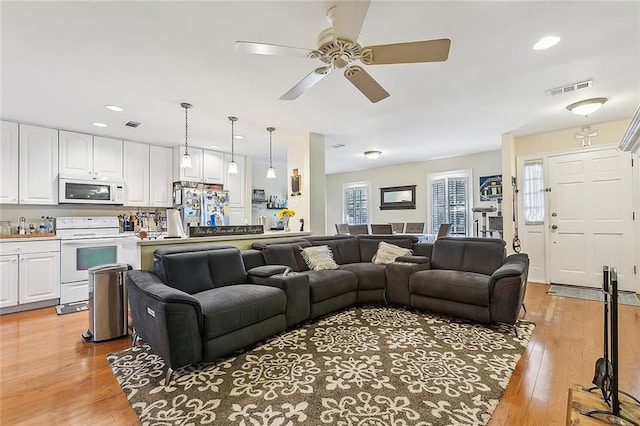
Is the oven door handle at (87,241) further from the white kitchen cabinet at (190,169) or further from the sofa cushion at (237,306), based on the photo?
the sofa cushion at (237,306)

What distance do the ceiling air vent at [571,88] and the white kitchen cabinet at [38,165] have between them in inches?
258

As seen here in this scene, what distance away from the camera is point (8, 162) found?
4.00 m

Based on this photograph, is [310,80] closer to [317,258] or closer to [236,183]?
[317,258]

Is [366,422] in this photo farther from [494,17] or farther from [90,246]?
[90,246]

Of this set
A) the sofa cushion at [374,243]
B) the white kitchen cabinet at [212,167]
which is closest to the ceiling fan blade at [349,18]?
→ the sofa cushion at [374,243]

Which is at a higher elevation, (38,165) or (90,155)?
(90,155)

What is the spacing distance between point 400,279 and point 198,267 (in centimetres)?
232

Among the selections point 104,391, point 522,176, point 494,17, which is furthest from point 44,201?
point 522,176

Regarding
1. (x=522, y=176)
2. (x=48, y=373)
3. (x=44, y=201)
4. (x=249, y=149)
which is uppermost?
(x=249, y=149)

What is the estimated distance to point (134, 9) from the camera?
196 cm

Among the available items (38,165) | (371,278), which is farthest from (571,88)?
(38,165)

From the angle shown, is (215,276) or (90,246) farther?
(90,246)

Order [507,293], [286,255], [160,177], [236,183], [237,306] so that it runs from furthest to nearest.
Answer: [236,183], [160,177], [286,255], [507,293], [237,306]

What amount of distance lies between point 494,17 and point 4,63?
155 inches
